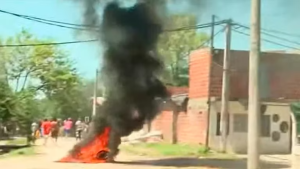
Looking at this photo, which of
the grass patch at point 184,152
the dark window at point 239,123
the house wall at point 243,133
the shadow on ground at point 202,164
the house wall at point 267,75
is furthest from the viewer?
the house wall at point 267,75

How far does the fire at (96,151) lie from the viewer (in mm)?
21719

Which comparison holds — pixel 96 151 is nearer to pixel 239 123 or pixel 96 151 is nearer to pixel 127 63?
pixel 127 63

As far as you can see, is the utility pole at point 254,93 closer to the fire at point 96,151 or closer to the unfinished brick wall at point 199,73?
the fire at point 96,151

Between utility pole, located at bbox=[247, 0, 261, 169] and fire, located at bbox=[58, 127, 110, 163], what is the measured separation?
31.1 feet

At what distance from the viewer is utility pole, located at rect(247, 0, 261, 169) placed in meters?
12.9

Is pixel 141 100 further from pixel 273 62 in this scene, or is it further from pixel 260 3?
pixel 273 62

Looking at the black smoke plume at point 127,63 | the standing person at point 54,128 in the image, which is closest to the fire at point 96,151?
the black smoke plume at point 127,63

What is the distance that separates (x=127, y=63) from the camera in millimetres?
21562

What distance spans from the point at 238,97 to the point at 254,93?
18.0m

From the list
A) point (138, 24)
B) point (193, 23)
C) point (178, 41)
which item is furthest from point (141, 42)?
point (178, 41)

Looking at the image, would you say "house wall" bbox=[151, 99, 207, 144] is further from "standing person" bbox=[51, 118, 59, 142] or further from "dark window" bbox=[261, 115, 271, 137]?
"standing person" bbox=[51, 118, 59, 142]

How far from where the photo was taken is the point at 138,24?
2155cm

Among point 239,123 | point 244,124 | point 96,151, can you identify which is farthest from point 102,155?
point 244,124

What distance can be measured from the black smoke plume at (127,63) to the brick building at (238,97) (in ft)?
28.1
